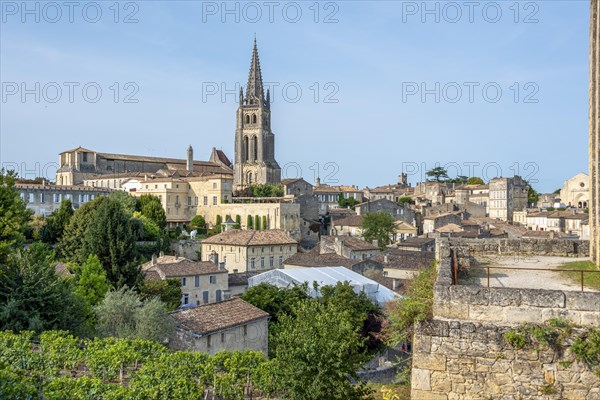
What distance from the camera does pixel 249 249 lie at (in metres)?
53.1

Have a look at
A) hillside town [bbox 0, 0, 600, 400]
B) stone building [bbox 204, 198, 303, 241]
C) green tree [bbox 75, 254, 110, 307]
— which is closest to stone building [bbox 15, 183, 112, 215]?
hillside town [bbox 0, 0, 600, 400]

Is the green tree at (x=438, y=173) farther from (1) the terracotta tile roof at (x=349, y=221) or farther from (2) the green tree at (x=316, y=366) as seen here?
(2) the green tree at (x=316, y=366)

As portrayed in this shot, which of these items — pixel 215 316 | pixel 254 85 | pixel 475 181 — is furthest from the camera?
pixel 475 181

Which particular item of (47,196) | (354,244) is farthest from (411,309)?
(47,196)

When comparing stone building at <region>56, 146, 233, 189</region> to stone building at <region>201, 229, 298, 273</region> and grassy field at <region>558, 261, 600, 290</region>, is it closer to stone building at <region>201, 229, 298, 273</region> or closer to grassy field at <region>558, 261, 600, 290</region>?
stone building at <region>201, 229, 298, 273</region>

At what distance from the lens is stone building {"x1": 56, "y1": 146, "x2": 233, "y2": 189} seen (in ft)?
300

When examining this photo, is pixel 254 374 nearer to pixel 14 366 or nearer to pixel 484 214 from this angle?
pixel 14 366

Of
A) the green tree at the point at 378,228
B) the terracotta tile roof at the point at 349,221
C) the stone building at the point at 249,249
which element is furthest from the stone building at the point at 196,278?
the terracotta tile roof at the point at 349,221

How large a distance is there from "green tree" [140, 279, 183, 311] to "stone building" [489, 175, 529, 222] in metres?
72.9

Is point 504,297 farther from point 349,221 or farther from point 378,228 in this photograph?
point 349,221

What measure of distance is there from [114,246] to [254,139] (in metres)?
75.5

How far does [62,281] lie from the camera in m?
22.3

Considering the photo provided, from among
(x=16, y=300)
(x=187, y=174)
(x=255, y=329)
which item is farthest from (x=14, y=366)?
(x=187, y=174)

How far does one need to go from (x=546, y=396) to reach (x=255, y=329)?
22456 mm
